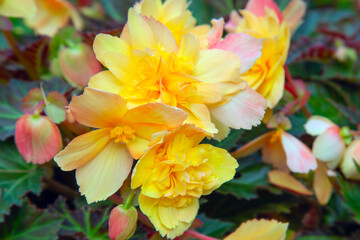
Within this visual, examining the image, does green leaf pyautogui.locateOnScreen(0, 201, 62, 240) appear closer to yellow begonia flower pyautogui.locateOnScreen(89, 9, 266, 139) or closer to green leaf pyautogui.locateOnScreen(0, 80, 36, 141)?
green leaf pyautogui.locateOnScreen(0, 80, 36, 141)

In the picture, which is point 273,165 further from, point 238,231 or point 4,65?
point 4,65

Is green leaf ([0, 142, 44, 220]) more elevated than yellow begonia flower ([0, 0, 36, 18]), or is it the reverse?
yellow begonia flower ([0, 0, 36, 18])

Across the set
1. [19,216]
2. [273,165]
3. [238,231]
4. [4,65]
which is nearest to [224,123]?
[238,231]

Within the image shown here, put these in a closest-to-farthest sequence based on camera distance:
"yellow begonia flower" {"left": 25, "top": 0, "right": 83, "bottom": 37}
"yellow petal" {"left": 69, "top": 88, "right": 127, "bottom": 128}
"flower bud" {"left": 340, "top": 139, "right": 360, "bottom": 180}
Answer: "yellow petal" {"left": 69, "top": 88, "right": 127, "bottom": 128}
"flower bud" {"left": 340, "top": 139, "right": 360, "bottom": 180}
"yellow begonia flower" {"left": 25, "top": 0, "right": 83, "bottom": 37}

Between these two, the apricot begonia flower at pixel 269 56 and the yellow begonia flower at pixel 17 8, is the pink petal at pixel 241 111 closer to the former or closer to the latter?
the apricot begonia flower at pixel 269 56

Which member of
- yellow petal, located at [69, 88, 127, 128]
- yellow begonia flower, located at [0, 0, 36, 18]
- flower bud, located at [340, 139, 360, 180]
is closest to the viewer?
yellow petal, located at [69, 88, 127, 128]

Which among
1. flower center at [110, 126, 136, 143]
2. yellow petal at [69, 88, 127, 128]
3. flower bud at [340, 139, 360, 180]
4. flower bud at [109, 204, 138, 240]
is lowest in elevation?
flower bud at [340, 139, 360, 180]

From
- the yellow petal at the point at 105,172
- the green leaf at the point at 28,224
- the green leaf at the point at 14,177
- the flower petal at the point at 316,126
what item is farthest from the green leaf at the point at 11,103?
the flower petal at the point at 316,126

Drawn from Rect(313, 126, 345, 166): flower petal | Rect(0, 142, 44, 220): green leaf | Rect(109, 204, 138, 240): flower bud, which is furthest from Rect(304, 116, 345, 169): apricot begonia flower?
Rect(0, 142, 44, 220): green leaf
